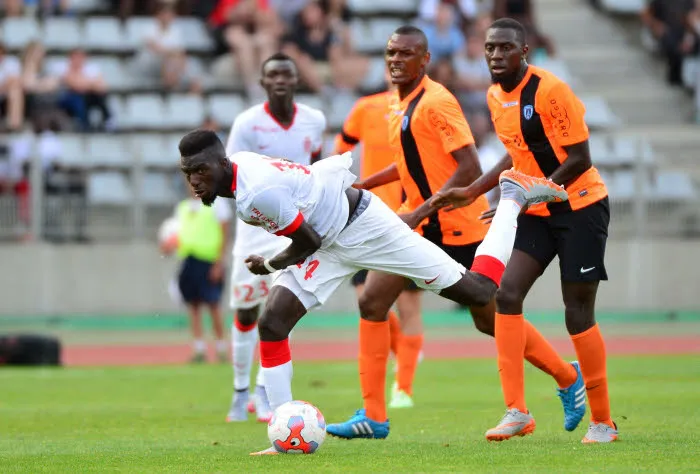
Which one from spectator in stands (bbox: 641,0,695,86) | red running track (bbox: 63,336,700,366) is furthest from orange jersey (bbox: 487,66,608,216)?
spectator in stands (bbox: 641,0,695,86)

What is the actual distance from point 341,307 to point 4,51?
7102 millimetres

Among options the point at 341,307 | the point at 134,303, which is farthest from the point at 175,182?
the point at 341,307

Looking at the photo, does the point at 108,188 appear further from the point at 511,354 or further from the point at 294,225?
the point at 294,225

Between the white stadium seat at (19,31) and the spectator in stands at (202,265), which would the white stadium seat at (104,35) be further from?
the spectator in stands at (202,265)

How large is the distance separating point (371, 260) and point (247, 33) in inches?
625

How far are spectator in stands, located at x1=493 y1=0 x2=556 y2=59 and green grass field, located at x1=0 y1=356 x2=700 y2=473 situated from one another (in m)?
9.90

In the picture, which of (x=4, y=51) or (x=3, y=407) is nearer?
(x=3, y=407)

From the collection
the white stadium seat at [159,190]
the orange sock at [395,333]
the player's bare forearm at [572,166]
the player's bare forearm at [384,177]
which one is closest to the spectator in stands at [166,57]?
the white stadium seat at [159,190]

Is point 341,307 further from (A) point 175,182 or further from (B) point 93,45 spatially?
(B) point 93,45

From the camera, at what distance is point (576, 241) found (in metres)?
8.41

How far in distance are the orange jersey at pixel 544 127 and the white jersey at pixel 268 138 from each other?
263 centimetres

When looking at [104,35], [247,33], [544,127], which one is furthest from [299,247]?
[104,35]

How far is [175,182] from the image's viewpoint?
21.1 meters

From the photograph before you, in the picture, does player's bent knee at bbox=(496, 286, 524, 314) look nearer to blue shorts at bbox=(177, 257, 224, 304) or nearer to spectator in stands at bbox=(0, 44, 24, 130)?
blue shorts at bbox=(177, 257, 224, 304)
